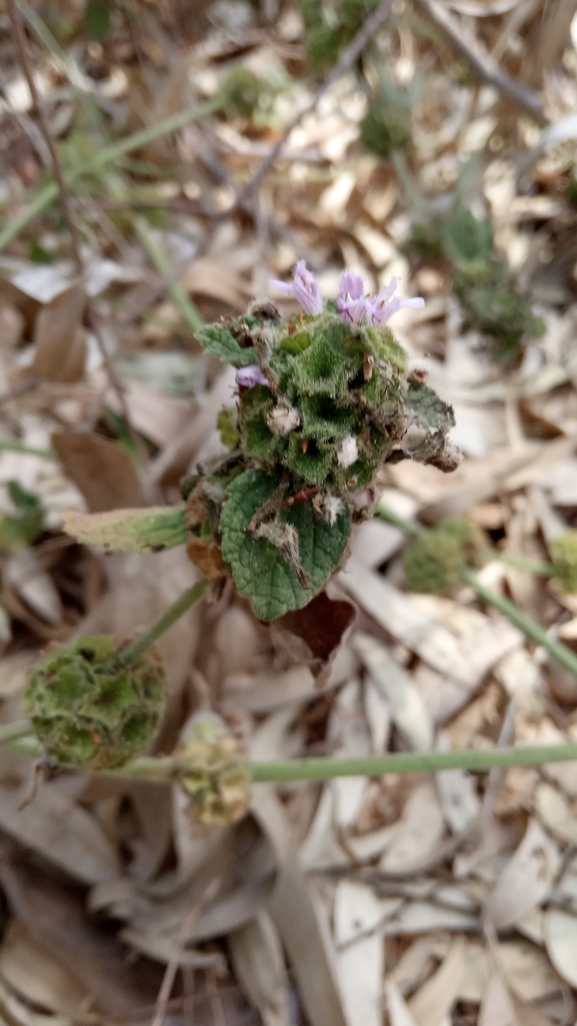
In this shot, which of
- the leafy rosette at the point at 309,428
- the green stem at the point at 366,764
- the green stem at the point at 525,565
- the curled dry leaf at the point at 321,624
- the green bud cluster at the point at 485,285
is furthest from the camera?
the green bud cluster at the point at 485,285

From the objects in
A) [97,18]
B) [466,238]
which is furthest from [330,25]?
[97,18]

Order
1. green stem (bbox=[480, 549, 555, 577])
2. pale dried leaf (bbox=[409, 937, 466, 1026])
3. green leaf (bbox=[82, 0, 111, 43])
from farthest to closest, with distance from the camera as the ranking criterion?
green leaf (bbox=[82, 0, 111, 43])
green stem (bbox=[480, 549, 555, 577])
pale dried leaf (bbox=[409, 937, 466, 1026])

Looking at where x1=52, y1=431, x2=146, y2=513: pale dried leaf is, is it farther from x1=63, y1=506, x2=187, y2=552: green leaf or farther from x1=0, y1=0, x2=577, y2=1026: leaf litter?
x1=63, y1=506, x2=187, y2=552: green leaf

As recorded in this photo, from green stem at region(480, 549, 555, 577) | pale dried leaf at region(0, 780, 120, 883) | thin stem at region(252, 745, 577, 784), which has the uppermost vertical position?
green stem at region(480, 549, 555, 577)

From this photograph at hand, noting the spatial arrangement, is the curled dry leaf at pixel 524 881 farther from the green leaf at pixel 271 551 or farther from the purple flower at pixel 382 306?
the purple flower at pixel 382 306

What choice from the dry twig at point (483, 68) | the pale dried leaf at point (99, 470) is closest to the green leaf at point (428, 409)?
the pale dried leaf at point (99, 470)

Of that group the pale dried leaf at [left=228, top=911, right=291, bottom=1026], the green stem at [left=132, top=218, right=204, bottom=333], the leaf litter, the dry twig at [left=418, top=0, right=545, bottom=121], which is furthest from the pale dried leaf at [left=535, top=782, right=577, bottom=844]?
the dry twig at [left=418, top=0, right=545, bottom=121]
